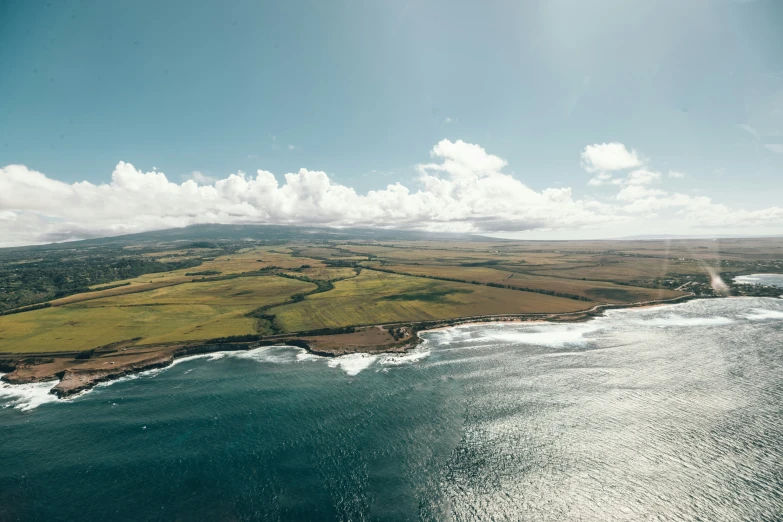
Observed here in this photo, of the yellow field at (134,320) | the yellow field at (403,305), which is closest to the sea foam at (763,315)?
the yellow field at (403,305)

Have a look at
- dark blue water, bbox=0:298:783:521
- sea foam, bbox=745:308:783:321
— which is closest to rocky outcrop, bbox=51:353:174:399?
dark blue water, bbox=0:298:783:521

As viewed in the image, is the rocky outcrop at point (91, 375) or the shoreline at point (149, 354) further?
the shoreline at point (149, 354)

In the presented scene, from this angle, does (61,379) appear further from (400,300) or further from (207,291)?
(400,300)

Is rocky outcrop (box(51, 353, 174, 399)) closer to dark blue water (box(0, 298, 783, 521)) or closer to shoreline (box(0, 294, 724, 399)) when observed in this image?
shoreline (box(0, 294, 724, 399))

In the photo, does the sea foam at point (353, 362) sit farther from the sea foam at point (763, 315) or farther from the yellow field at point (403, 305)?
the sea foam at point (763, 315)

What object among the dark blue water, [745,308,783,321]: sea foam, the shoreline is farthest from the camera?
[745,308,783,321]: sea foam

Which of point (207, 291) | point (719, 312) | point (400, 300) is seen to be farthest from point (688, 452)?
point (207, 291)
